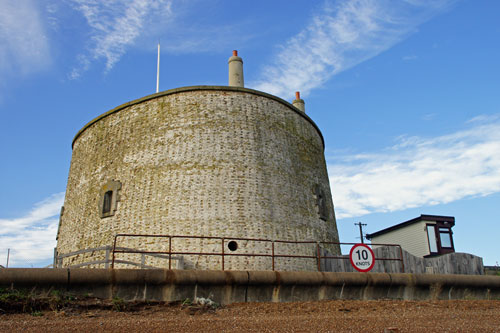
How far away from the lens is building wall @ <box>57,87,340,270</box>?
15.0 meters

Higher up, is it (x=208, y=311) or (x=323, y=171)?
(x=323, y=171)

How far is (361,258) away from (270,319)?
403 cm

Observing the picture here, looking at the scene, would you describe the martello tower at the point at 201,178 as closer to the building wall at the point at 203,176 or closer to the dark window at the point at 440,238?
the building wall at the point at 203,176

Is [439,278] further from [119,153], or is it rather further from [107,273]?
[119,153]

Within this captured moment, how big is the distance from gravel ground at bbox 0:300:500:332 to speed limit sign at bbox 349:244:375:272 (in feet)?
3.23

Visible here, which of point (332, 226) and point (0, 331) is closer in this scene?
point (0, 331)

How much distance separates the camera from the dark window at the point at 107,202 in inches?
641

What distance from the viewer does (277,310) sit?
1041 cm

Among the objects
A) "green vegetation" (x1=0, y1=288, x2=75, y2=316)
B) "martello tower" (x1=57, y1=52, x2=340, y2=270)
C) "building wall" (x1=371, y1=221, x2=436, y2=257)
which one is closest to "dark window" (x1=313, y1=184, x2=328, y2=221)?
"martello tower" (x1=57, y1=52, x2=340, y2=270)

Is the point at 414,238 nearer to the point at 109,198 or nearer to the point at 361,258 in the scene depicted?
the point at 361,258

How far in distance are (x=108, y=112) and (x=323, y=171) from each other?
28.5ft

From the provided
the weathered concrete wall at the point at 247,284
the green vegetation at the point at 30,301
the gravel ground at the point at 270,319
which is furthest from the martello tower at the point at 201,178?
the green vegetation at the point at 30,301

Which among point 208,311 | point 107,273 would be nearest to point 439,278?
point 208,311

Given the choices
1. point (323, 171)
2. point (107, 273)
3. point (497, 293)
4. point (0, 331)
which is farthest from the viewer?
point (323, 171)
